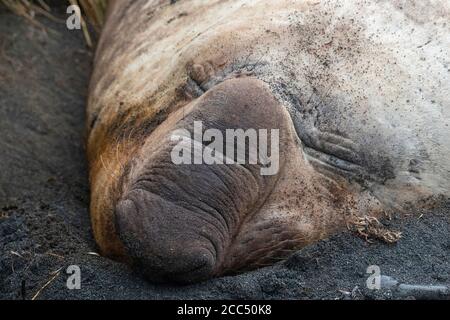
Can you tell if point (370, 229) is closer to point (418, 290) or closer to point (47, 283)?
point (418, 290)

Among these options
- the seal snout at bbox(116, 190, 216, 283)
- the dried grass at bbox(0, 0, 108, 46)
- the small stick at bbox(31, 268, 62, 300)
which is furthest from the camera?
the dried grass at bbox(0, 0, 108, 46)

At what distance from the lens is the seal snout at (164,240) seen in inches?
115

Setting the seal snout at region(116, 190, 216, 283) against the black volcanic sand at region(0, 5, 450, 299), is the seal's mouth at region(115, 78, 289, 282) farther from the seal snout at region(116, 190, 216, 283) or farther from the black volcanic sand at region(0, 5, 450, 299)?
the black volcanic sand at region(0, 5, 450, 299)

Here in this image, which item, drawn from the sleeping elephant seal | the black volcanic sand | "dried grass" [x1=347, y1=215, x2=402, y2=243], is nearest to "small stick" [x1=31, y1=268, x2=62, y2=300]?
the black volcanic sand

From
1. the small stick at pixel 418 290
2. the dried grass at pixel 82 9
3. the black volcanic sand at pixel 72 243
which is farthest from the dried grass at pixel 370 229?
the dried grass at pixel 82 9

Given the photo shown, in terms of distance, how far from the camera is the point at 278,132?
3.11 meters

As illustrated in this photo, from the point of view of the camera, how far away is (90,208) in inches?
144

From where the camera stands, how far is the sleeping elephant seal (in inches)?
117

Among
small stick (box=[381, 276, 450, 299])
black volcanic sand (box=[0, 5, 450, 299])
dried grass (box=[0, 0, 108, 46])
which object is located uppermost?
dried grass (box=[0, 0, 108, 46])

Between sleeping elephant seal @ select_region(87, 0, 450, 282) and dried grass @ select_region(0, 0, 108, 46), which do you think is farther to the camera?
dried grass @ select_region(0, 0, 108, 46)

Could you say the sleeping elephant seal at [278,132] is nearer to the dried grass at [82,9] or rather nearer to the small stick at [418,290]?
the small stick at [418,290]

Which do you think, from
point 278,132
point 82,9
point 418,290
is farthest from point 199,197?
point 82,9

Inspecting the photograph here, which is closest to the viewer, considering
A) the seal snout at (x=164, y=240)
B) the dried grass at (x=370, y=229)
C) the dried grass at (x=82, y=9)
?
the seal snout at (x=164, y=240)

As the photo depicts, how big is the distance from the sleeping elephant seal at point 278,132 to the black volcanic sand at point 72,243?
0.08m
